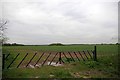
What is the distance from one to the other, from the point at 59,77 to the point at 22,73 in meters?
2.91

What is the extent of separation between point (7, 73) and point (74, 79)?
15.5ft

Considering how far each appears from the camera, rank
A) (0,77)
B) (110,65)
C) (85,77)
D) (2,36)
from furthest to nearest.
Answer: (2,36), (110,65), (85,77), (0,77)

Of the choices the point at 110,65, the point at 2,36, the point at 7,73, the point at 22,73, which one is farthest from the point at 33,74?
the point at 2,36

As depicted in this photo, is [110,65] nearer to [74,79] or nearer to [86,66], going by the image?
[86,66]

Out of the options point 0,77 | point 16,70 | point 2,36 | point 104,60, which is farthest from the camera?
point 2,36

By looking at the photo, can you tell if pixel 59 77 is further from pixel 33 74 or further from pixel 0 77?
pixel 0 77

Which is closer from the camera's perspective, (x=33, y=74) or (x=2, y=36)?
(x=33, y=74)

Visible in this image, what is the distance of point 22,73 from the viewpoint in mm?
15336

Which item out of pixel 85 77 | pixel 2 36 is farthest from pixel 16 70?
pixel 2 36

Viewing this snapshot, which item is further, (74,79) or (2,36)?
(2,36)

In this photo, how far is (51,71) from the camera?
16250 mm

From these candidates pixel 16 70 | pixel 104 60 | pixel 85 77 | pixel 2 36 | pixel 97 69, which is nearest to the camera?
pixel 85 77

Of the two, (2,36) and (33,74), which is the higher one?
(2,36)

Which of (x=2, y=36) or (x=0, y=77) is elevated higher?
(x=2, y=36)
